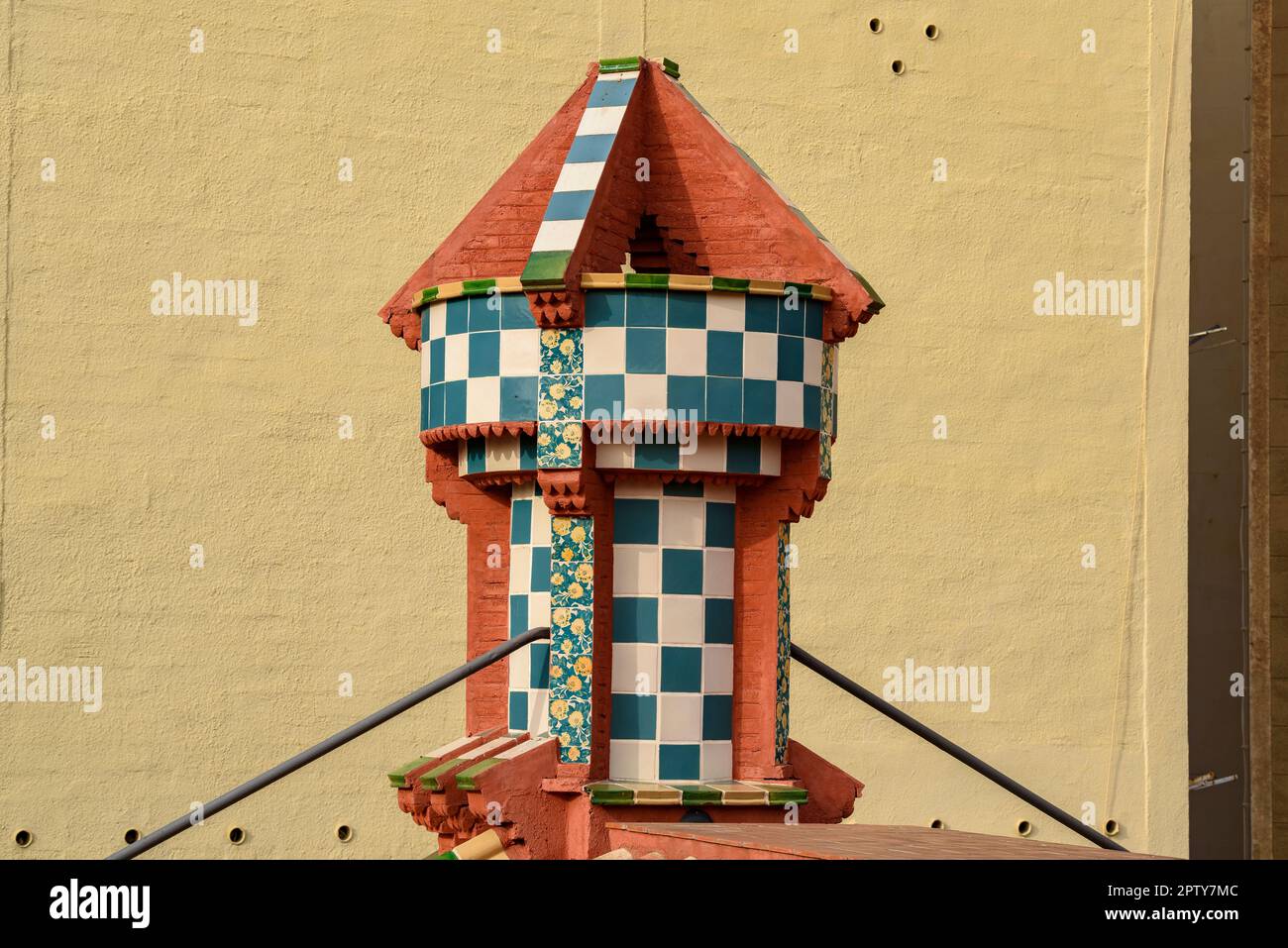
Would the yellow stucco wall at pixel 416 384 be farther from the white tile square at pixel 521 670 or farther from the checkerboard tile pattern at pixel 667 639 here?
the checkerboard tile pattern at pixel 667 639

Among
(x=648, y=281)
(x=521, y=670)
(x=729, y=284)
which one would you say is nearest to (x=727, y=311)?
(x=729, y=284)

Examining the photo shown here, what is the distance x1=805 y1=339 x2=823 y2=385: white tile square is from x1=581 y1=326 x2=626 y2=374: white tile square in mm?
1129

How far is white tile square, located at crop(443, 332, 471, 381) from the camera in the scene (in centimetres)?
1065

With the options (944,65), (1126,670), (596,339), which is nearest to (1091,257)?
(944,65)

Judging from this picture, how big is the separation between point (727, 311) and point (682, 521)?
1.22 m

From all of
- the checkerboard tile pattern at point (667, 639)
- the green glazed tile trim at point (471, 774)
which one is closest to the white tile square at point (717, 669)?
the checkerboard tile pattern at point (667, 639)

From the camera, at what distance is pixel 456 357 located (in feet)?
35.2

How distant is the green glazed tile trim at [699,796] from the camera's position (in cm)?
1026

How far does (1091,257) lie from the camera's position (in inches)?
749

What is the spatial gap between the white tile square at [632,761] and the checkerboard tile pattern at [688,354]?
73.1 inches

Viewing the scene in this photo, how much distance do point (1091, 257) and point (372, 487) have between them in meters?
7.56

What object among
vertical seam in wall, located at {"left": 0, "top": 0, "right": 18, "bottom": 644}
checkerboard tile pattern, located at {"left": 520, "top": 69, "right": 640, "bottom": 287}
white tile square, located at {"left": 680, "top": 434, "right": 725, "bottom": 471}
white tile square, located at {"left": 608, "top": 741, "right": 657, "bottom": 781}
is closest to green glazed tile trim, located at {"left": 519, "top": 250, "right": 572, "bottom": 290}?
checkerboard tile pattern, located at {"left": 520, "top": 69, "right": 640, "bottom": 287}

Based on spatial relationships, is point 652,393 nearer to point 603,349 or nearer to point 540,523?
point 603,349

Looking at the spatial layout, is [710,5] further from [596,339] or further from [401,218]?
[596,339]
